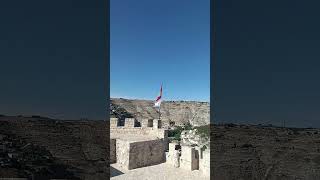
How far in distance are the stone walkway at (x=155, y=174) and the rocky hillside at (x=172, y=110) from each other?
2075cm

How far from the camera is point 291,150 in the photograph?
8.31m

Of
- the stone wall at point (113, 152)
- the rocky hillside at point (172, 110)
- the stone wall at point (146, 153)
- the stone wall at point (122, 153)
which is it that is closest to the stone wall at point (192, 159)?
the stone wall at point (146, 153)

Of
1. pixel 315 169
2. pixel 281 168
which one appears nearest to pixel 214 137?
pixel 281 168

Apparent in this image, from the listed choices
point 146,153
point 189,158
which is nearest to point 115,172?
point 146,153

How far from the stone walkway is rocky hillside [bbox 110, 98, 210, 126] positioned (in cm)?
2075

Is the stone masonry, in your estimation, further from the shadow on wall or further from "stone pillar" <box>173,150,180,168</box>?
"stone pillar" <box>173,150,180,168</box>

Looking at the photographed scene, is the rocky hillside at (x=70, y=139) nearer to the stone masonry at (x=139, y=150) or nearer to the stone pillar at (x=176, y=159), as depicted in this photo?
the stone masonry at (x=139, y=150)

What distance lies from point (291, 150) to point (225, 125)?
164 cm

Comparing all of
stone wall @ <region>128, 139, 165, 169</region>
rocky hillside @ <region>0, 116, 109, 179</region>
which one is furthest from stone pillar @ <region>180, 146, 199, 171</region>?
rocky hillside @ <region>0, 116, 109, 179</region>

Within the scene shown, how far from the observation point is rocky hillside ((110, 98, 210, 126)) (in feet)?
104

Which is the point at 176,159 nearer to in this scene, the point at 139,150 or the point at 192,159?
the point at 192,159

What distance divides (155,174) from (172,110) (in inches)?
977

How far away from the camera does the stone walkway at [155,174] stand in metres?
8.60

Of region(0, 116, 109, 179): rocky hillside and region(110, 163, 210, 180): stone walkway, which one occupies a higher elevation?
region(0, 116, 109, 179): rocky hillside
